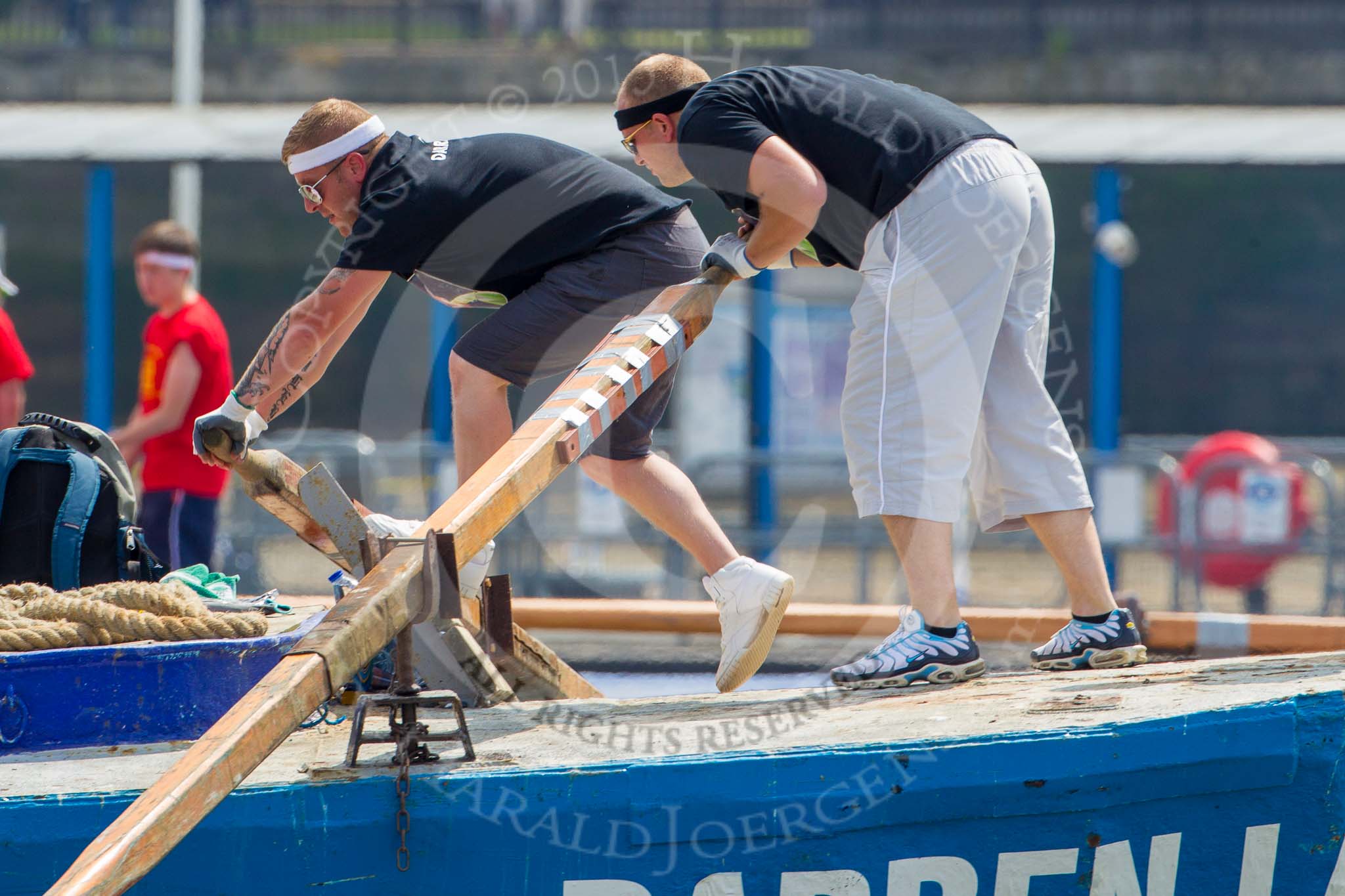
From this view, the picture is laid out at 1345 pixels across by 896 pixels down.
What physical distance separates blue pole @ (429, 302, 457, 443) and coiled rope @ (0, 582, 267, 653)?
5695mm

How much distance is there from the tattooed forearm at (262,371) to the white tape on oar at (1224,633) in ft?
8.93

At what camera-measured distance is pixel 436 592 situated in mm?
2131

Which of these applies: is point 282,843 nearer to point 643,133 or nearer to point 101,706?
point 101,706

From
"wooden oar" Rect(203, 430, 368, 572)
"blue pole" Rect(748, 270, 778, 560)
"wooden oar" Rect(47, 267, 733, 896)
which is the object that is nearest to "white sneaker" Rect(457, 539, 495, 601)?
"wooden oar" Rect(203, 430, 368, 572)

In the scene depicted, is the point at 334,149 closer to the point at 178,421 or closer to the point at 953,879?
the point at 953,879

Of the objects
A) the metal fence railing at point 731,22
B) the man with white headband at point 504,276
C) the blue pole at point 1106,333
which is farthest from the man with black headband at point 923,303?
the metal fence railing at point 731,22

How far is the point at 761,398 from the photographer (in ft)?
27.8

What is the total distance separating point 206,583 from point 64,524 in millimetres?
324

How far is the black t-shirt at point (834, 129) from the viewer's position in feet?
8.54

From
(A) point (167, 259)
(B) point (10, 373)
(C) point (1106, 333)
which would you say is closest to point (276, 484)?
(B) point (10, 373)

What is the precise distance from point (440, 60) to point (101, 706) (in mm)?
15061

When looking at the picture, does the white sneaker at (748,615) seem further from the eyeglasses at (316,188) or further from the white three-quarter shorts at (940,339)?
the eyeglasses at (316,188)

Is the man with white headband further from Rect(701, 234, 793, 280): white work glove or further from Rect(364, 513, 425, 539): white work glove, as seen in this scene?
Rect(701, 234, 793, 280): white work glove

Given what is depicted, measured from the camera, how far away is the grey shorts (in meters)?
3.08
